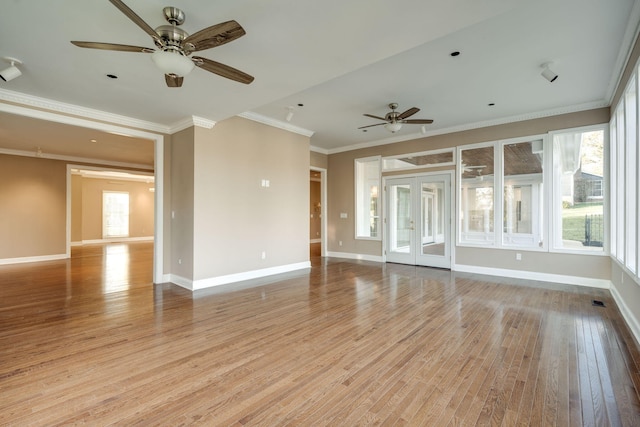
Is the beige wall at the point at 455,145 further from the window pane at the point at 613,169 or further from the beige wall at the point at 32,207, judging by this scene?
the beige wall at the point at 32,207

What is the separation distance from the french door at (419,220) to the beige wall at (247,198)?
2.37 meters

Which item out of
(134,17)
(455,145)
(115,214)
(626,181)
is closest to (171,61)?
(134,17)

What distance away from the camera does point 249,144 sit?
5.70 metres

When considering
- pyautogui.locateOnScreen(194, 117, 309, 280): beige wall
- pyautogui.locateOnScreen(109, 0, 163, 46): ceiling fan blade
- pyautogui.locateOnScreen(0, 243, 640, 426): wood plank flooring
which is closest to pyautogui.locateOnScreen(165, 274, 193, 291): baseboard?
pyautogui.locateOnScreen(194, 117, 309, 280): beige wall

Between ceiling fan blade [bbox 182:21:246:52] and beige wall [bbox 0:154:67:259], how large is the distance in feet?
28.8

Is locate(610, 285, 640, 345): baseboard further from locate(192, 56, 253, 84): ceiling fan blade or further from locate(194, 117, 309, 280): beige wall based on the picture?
locate(194, 117, 309, 280): beige wall

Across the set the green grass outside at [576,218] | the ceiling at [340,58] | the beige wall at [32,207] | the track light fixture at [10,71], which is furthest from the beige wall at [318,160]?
the beige wall at [32,207]

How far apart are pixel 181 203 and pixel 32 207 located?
6081 mm

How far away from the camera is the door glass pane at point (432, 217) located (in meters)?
6.89

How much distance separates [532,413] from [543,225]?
4745mm

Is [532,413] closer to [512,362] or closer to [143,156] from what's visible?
[512,362]

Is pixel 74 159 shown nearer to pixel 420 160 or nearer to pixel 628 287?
pixel 420 160

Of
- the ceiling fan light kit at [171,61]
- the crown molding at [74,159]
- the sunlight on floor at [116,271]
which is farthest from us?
the crown molding at [74,159]

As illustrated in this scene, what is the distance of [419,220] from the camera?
23.3ft
